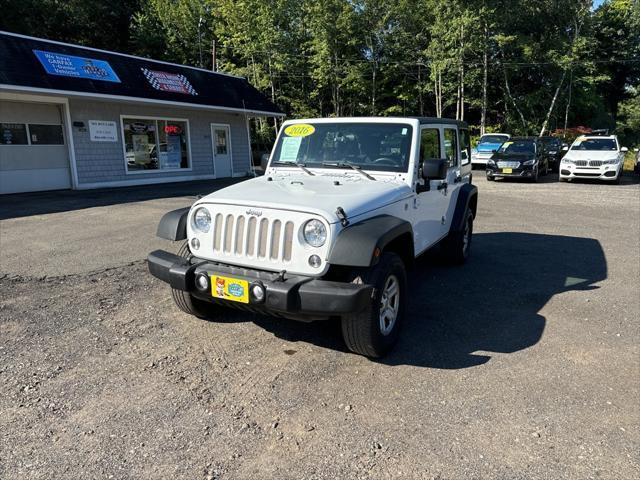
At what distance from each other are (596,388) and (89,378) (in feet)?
11.8

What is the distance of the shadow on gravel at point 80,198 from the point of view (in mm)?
10867

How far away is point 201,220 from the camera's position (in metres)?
3.78

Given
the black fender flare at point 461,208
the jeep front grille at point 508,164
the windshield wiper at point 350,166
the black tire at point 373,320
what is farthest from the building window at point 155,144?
the black tire at point 373,320

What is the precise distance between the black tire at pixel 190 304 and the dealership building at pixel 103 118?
11.0 m

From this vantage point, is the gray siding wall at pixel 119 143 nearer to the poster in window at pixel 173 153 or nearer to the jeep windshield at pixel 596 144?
the poster in window at pixel 173 153

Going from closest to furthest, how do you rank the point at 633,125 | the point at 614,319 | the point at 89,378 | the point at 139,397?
the point at 139,397 < the point at 89,378 < the point at 614,319 < the point at 633,125

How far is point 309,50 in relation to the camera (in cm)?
3259

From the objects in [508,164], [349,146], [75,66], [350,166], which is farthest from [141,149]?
[350,166]

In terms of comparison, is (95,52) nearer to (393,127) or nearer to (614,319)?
(393,127)

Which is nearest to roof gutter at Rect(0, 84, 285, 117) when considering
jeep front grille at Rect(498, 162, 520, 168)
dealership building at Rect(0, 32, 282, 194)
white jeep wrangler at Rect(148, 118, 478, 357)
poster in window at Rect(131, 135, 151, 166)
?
dealership building at Rect(0, 32, 282, 194)

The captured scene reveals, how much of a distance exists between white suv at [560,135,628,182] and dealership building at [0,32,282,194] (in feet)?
40.5

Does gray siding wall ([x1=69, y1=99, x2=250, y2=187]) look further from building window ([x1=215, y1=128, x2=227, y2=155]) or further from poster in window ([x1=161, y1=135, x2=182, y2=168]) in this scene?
building window ([x1=215, y1=128, x2=227, y2=155])

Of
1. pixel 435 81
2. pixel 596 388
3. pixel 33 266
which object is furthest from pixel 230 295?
pixel 435 81

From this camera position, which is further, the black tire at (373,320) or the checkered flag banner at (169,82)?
the checkered flag banner at (169,82)
